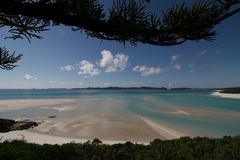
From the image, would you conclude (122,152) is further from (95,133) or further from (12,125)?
(12,125)

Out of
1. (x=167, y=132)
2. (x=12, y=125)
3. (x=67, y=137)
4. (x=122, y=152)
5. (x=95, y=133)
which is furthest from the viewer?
(x=12, y=125)

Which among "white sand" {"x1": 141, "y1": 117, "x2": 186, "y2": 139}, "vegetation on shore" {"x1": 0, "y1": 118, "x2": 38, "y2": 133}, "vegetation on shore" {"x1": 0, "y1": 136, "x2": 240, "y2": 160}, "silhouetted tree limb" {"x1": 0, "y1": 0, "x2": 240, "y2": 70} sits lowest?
"white sand" {"x1": 141, "y1": 117, "x2": 186, "y2": 139}

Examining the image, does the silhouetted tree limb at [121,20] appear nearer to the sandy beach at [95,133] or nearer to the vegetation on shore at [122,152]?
the vegetation on shore at [122,152]

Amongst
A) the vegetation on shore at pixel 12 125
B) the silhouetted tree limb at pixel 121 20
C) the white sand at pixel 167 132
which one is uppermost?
the silhouetted tree limb at pixel 121 20

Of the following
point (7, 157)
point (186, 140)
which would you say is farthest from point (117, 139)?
point (7, 157)

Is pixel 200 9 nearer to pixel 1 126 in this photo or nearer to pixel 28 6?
pixel 28 6

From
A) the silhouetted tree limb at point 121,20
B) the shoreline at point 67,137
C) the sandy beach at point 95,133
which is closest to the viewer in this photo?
the silhouetted tree limb at point 121,20

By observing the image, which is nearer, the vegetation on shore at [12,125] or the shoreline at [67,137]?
the shoreline at [67,137]

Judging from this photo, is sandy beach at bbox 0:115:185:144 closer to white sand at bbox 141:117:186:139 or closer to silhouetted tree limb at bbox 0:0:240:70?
white sand at bbox 141:117:186:139

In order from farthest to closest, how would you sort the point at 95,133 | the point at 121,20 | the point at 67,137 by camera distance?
the point at 95,133 → the point at 67,137 → the point at 121,20

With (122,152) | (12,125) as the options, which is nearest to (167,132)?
(12,125)

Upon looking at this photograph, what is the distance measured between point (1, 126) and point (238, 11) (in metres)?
21.0

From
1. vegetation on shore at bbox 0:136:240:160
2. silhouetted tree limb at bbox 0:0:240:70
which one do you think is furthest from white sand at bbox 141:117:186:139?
silhouetted tree limb at bbox 0:0:240:70

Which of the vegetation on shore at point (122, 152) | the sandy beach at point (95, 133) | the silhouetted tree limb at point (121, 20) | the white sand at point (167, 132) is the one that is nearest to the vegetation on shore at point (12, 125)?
the sandy beach at point (95, 133)
